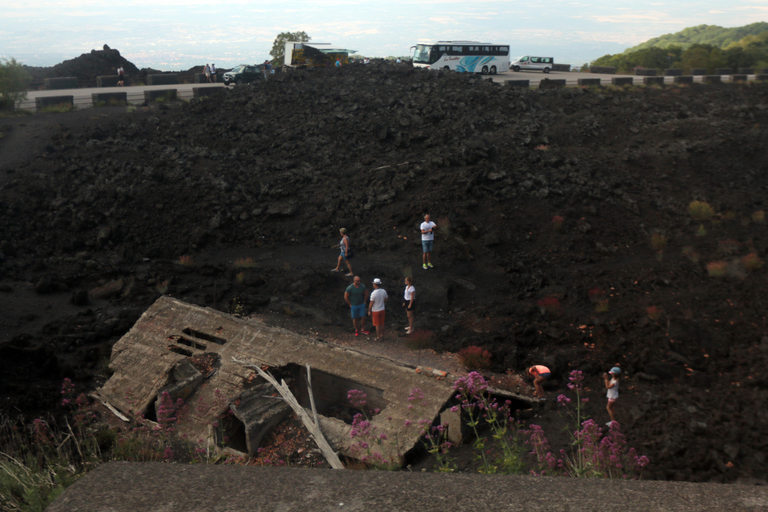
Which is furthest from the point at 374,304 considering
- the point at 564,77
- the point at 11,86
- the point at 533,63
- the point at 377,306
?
the point at 533,63

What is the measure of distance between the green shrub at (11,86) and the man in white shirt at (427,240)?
21499 millimetres

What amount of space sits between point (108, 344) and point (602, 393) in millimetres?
9113

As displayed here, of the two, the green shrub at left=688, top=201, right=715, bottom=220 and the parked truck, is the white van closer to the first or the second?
the parked truck

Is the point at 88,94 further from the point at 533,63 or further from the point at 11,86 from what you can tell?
the point at 533,63

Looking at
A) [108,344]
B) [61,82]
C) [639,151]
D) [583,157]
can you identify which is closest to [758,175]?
[639,151]

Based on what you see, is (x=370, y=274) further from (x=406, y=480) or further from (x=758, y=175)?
(x=758, y=175)

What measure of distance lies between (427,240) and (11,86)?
22.3m

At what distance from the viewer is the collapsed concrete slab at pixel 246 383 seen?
7.07 meters

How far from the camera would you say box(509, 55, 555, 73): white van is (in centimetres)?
4484

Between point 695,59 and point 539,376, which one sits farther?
point 695,59

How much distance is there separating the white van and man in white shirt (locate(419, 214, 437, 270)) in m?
35.2

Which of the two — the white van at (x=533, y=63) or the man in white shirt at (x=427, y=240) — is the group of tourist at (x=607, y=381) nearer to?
the man in white shirt at (x=427, y=240)

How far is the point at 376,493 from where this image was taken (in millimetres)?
3008

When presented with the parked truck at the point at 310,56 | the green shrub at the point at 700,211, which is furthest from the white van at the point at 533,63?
the green shrub at the point at 700,211
